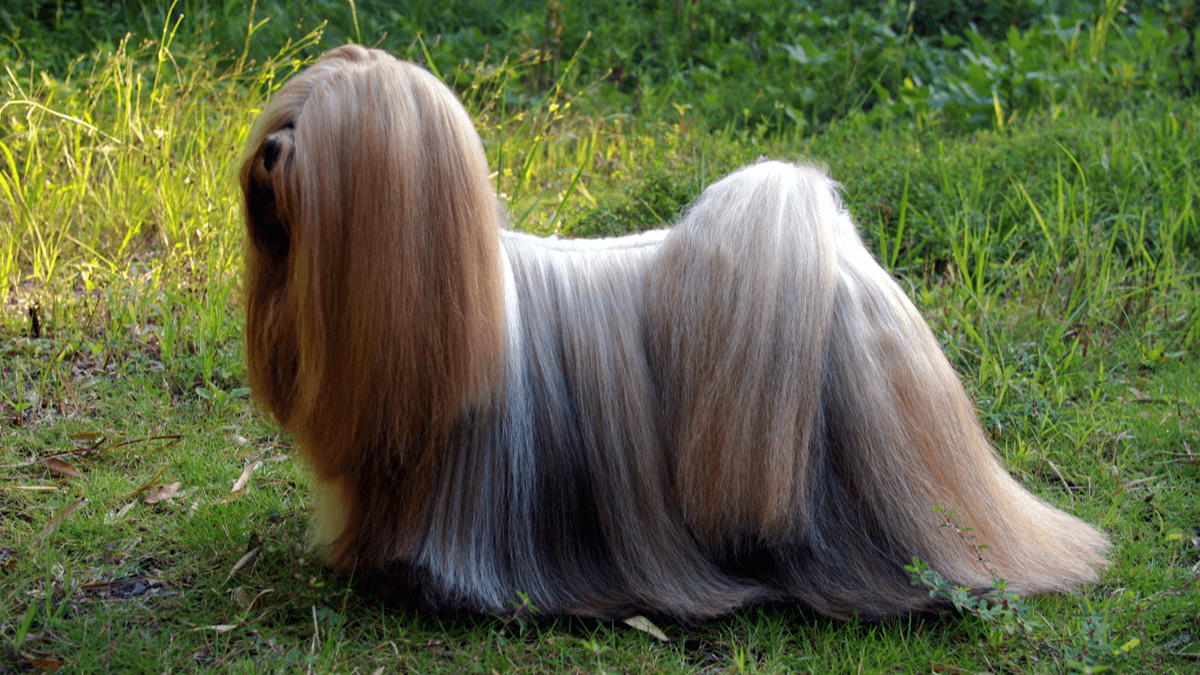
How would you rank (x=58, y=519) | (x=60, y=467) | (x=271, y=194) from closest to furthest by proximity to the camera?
(x=271, y=194) → (x=58, y=519) → (x=60, y=467)

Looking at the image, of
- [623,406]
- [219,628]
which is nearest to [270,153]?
[623,406]

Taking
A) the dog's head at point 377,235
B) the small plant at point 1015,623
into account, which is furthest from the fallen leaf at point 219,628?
the small plant at point 1015,623

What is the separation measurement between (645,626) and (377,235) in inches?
45.8

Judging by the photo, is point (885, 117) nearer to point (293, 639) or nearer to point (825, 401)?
point (825, 401)

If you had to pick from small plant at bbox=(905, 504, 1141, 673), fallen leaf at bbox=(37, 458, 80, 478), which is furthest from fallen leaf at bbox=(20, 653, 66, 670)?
small plant at bbox=(905, 504, 1141, 673)

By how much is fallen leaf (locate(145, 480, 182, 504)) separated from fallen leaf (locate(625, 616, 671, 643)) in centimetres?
158

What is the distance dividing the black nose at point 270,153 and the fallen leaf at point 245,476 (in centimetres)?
141

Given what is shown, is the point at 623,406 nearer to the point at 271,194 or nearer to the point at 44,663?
the point at 271,194

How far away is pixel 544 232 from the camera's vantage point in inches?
184

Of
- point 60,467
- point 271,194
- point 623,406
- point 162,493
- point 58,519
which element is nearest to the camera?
point 271,194

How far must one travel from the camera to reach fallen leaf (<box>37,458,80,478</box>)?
10.5 ft

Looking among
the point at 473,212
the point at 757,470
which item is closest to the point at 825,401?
the point at 757,470

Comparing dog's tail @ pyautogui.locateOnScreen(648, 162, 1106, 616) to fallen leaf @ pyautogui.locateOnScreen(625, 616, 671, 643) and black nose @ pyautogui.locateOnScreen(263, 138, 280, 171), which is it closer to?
fallen leaf @ pyautogui.locateOnScreen(625, 616, 671, 643)

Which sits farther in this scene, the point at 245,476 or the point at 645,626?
the point at 245,476
